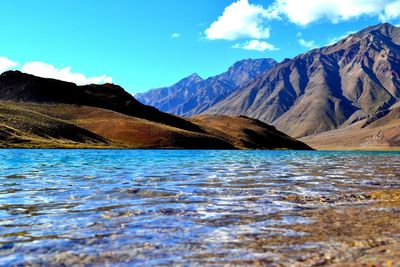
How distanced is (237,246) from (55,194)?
13030 millimetres

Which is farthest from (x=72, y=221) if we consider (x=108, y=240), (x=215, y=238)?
(x=215, y=238)

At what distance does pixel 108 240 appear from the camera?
12.0 meters

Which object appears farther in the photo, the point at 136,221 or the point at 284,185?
the point at 284,185

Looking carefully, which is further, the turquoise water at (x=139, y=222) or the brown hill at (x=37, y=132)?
the brown hill at (x=37, y=132)

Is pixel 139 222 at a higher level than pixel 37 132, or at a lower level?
lower

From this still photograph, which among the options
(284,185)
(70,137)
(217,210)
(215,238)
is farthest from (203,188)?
(70,137)

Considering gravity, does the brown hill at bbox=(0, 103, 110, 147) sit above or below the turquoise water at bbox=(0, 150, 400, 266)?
above

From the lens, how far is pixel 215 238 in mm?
12266

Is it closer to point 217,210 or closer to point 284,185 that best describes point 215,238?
point 217,210

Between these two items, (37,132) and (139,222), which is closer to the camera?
(139,222)

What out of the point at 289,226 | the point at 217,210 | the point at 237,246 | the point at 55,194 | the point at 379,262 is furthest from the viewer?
the point at 55,194

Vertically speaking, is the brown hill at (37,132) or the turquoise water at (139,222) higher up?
the brown hill at (37,132)

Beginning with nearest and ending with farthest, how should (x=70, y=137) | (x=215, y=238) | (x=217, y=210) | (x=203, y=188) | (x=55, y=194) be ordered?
(x=215, y=238)
(x=217, y=210)
(x=55, y=194)
(x=203, y=188)
(x=70, y=137)

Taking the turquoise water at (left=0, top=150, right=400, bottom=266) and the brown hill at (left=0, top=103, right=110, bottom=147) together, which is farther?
the brown hill at (left=0, top=103, right=110, bottom=147)
